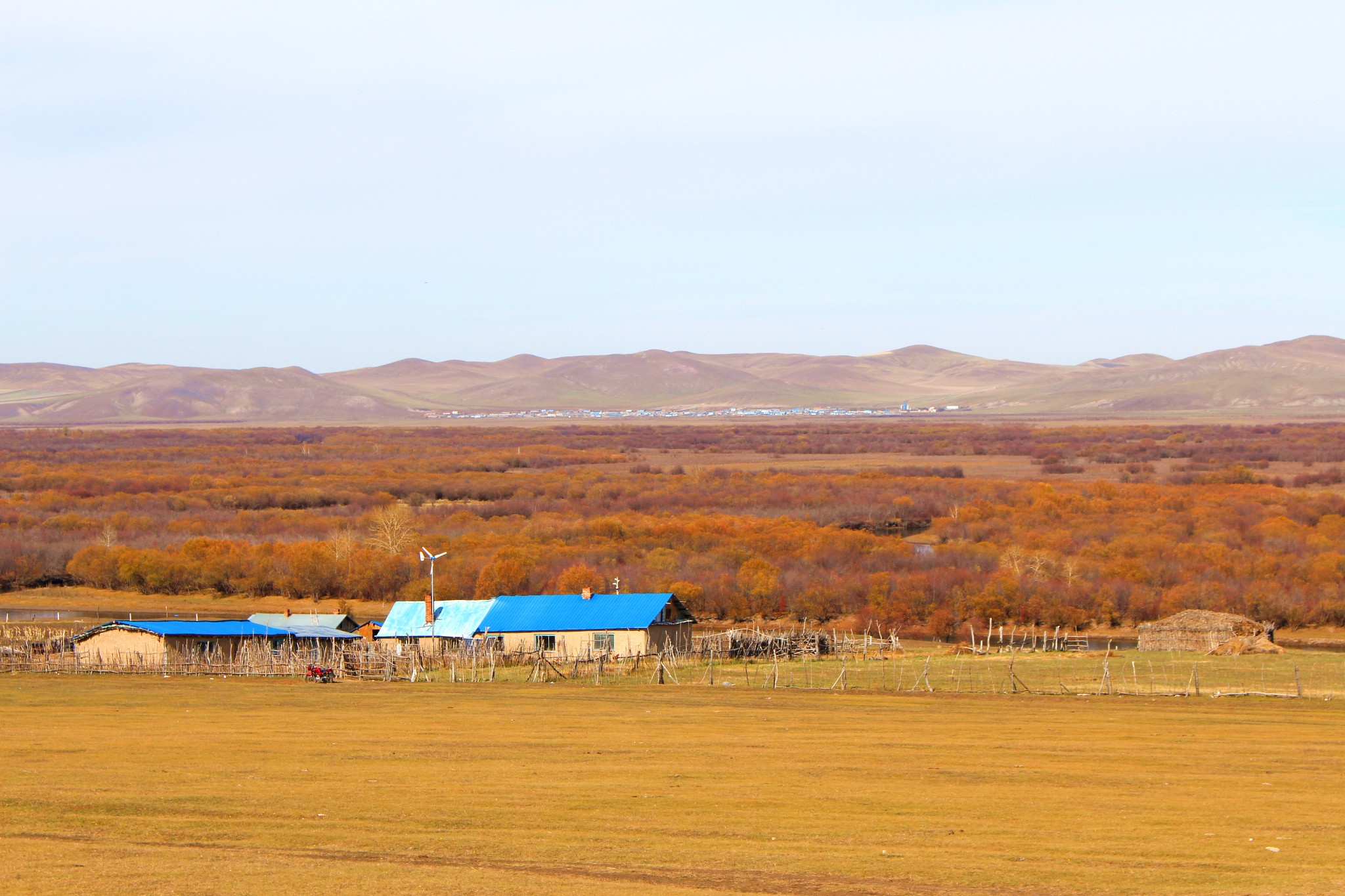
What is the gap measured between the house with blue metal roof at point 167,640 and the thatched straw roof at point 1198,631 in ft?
90.9

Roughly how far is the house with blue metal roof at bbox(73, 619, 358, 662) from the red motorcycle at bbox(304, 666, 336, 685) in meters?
3.20

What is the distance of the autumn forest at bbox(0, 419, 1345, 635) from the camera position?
55.5 m

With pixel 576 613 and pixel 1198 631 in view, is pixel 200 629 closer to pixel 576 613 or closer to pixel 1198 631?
pixel 576 613

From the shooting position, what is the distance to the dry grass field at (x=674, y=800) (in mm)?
13656

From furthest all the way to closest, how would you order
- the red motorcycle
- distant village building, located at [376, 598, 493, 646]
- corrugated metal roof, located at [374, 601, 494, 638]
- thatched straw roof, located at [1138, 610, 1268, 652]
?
corrugated metal roof, located at [374, 601, 494, 638] → distant village building, located at [376, 598, 493, 646] → thatched straw roof, located at [1138, 610, 1268, 652] → the red motorcycle

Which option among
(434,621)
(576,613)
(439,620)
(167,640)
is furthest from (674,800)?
(439,620)

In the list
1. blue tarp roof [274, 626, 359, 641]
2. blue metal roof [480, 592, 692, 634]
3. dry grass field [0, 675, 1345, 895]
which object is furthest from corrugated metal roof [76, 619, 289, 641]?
dry grass field [0, 675, 1345, 895]

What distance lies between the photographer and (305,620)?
164 ft

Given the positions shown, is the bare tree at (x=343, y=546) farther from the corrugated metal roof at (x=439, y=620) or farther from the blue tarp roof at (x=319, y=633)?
the blue tarp roof at (x=319, y=633)

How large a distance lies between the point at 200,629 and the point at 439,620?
8.28m

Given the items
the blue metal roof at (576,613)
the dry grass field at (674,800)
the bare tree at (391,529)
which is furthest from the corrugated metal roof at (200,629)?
the bare tree at (391,529)

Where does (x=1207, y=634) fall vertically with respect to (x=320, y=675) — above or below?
below

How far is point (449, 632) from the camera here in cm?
4753

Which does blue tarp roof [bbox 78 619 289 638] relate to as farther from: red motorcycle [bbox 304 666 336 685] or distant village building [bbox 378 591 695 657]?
red motorcycle [bbox 304 666 336 685]
